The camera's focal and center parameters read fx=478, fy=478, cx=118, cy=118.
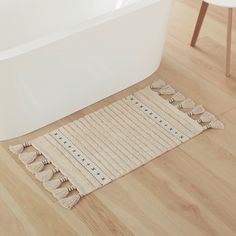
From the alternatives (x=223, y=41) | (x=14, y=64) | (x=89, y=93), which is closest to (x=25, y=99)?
(x=14, y=64)

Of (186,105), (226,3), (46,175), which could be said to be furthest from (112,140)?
(226,3)

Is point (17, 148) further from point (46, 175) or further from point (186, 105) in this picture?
point (186, 105)

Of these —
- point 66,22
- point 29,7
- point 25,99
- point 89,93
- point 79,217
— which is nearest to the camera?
point 79,217

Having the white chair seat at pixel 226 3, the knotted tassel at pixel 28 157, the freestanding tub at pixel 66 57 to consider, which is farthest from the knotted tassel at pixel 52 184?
the white chair seat at pixel 226 3

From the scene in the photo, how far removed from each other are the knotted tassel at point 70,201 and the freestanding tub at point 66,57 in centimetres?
47

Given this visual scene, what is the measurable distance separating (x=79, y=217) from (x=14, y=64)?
0.71 metres

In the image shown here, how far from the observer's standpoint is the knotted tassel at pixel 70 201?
A: 204cm

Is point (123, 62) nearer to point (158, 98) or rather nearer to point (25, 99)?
point (158, 98)

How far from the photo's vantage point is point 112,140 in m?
2.35

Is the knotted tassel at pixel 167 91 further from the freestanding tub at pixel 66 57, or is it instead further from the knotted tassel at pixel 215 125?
the knotted tassel at pixel 215 125

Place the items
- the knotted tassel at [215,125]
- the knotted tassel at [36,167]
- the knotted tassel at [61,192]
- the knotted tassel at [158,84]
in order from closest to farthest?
1. the knotted tassel at [61,192]
2. the knotted tassel at [36,167]
3. the knotted tassel at [215,125]
4. the knotted tassel at [158,84]

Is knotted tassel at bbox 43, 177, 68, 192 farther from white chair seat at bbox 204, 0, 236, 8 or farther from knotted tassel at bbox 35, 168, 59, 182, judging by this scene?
white chair seat at bbox 204, 0, 236, 8

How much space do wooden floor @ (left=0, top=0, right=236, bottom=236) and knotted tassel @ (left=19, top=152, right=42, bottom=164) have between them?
0.09ft

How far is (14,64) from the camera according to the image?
2.06 m
